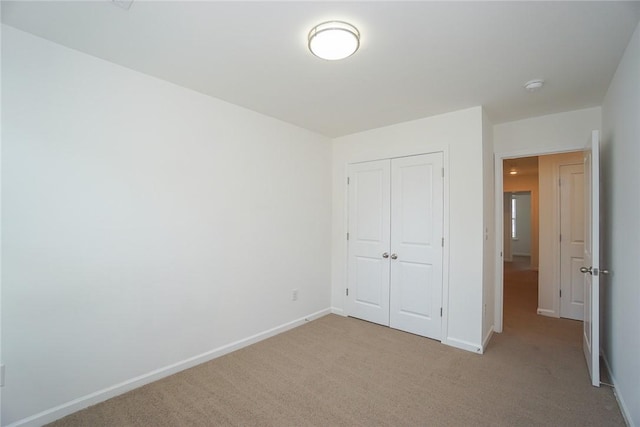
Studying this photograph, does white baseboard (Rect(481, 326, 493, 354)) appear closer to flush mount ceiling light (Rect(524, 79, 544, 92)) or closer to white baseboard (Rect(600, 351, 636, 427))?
white baseboard (Rect(600, 351, 636, 427))

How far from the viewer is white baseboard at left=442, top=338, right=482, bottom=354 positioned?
2.86 m

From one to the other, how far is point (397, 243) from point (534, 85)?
1.99 metres

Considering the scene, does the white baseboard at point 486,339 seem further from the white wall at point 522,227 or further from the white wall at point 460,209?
the white wall at point 522,227

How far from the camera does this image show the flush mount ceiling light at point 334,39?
168 centimetres

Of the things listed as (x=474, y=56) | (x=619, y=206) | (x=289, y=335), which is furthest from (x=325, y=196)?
(x=619, y=206)

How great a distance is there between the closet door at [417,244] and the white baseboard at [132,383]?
149 centimetres

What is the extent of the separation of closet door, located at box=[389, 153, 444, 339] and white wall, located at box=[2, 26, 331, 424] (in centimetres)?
145

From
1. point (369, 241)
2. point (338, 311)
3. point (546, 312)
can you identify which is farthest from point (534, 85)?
point (338, 311)

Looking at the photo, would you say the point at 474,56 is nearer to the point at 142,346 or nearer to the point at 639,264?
the point at 639,264

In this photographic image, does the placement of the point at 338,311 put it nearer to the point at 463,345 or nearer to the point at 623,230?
the point at 463,345

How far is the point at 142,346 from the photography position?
229cm

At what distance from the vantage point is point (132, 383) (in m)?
2.22

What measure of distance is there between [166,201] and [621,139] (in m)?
3.56

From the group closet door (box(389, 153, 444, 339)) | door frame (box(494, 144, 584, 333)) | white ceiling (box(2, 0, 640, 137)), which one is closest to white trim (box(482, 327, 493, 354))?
door frame (box(494, 144, 584, 333))
